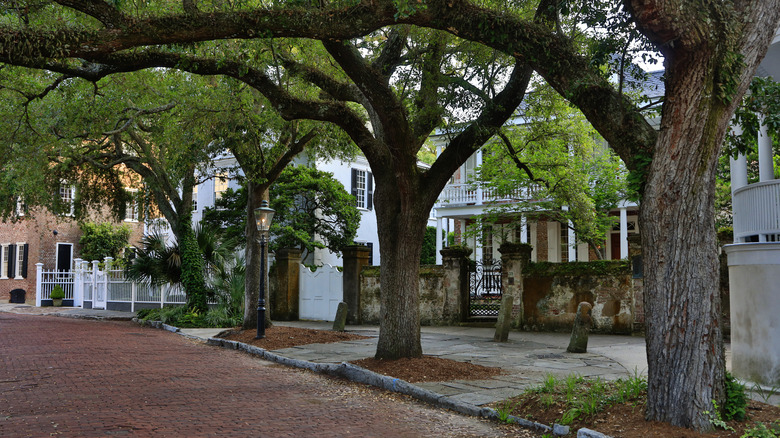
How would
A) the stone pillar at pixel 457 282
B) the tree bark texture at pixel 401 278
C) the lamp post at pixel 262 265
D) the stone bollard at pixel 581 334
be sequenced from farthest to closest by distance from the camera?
the stone pillar at pixel 457 282, the lamp post at pixel 262 265, the stone bollard at pixel 581 334, the tree bark texture at pixel 401 278

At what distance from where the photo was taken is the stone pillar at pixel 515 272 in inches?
646

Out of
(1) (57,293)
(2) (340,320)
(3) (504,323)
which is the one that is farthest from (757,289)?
(1) (57,293)

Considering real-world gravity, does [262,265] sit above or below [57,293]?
above

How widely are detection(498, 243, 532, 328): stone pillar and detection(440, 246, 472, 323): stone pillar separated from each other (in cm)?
132

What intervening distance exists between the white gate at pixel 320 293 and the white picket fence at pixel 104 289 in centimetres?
457

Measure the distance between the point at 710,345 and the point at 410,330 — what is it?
16.2 ft

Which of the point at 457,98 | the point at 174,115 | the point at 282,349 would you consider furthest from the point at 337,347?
the point at 174,115

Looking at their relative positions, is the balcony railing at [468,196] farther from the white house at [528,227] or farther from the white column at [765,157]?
the white column at [765,157]

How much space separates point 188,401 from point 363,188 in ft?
69.5

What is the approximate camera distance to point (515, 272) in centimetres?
1650

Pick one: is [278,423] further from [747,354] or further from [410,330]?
[747,354]

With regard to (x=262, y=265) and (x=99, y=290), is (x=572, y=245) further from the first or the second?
(x=99, y=290)

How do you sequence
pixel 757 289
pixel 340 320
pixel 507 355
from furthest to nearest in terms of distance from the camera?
pixel 340 320, pixel 507 355, pixel 757 289

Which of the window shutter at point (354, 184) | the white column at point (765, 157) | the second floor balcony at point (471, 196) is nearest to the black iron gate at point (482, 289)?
the second floor balcony at point (471, 196)
